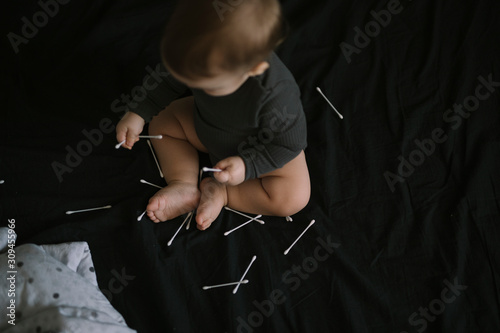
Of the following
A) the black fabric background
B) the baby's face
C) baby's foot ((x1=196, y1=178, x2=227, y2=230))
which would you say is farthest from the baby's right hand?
the baby's face

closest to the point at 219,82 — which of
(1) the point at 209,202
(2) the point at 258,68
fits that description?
(2) the point at 258,68

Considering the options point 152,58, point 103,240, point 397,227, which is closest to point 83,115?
point 152,58

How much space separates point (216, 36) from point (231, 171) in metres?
0.34

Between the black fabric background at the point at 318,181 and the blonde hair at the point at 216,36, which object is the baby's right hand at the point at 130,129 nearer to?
the black fabric background at the point at 318,181

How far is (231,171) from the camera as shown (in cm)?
107

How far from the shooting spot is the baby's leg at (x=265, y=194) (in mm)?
1196

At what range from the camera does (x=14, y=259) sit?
3.53 ft

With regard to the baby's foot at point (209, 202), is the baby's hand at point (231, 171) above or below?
above

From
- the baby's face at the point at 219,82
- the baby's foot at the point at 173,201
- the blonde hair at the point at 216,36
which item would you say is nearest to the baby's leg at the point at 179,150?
the baby's foot at the point at 173,201

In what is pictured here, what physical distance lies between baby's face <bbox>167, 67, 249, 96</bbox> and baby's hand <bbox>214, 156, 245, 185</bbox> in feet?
0.54

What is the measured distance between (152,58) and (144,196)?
445 mm

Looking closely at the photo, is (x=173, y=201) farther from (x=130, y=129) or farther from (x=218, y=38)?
(x=218, y=38)

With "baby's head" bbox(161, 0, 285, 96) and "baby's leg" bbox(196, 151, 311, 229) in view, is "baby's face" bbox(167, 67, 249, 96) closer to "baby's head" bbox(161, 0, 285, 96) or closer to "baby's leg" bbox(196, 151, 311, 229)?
"baby's head" bbox(161, 0, 285, 96)

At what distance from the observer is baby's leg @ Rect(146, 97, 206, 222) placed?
124 centimetres
